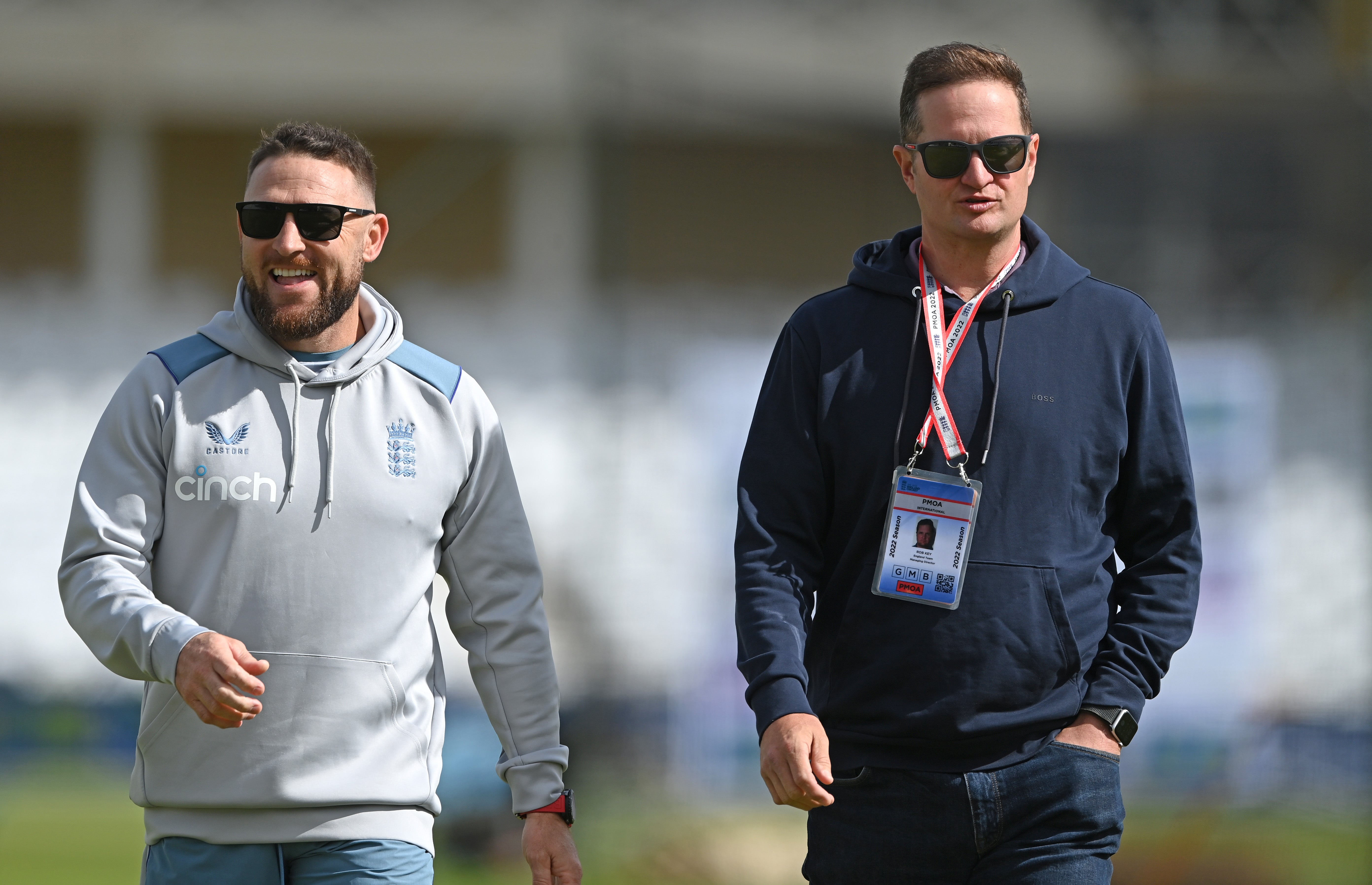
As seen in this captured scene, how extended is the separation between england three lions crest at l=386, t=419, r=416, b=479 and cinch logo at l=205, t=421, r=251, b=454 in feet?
0.74

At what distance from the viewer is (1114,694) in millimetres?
2375

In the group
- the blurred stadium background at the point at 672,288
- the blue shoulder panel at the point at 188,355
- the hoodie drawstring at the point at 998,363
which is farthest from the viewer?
the blurred stadium background at the point at 672,288

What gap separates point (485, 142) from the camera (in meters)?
13.2

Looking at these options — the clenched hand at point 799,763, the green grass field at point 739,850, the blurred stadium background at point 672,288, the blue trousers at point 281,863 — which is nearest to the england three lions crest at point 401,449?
the blue trousers at point 281,863

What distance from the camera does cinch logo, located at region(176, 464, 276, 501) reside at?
7.89 ft

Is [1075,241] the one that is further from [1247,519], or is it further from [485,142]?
[485,142]

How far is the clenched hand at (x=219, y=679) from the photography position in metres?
2.13

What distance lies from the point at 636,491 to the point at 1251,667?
3141mm

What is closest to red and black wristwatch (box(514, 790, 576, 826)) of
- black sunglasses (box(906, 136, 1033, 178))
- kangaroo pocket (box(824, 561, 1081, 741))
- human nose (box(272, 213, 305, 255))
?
kangaroo pocket (box(824, 561, 1081, 741))

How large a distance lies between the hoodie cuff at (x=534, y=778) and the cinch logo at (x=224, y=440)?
68 cm

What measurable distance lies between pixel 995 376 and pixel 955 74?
0.49 m

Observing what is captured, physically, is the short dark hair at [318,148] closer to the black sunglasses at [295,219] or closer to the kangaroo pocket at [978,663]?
the black sunglasses at [295,219]

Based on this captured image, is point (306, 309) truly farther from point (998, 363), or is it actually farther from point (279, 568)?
point (998, 363)

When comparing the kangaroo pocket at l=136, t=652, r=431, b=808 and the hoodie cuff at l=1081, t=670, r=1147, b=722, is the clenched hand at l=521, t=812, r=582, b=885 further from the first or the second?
the hoodie cuff at l=1081, t=670, r=1147, b=722
